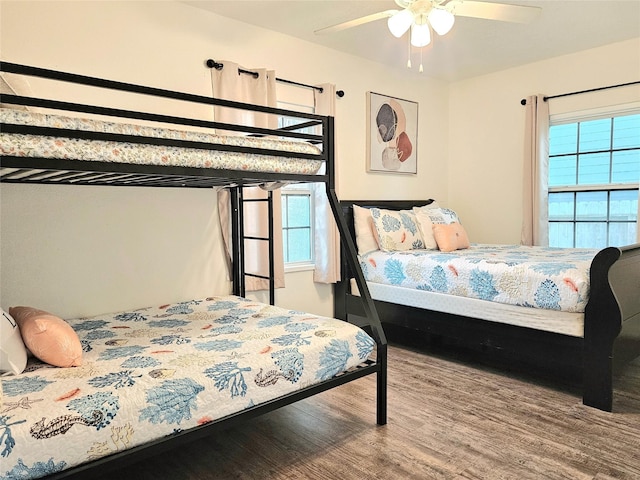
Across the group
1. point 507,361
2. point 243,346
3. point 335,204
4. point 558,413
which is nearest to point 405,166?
point 507,361

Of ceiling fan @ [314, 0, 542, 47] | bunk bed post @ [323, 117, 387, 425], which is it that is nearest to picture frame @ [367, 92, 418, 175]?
ceiling fan @ [314, 0, 542, 47]

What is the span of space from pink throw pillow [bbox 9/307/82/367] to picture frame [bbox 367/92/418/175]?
289 centimetres

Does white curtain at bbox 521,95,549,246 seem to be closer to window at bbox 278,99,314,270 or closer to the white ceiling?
the white ceiling

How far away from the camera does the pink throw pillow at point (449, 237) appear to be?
3613 millimetres

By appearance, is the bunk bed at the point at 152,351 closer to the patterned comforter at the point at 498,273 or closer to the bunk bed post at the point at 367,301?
the bunk bed post at the point at 367,301

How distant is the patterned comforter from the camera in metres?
2.51

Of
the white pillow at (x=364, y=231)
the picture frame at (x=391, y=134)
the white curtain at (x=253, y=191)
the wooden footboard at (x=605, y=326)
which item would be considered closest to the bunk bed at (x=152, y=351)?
the white curtain at (x=253, y=191)

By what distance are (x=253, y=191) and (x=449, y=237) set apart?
5.15ft

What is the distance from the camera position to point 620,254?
2293mm

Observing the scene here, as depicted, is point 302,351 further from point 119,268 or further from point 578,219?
point 578,219

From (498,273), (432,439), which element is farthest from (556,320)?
(432,439)

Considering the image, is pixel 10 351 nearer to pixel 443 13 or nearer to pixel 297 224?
pixel 443 13

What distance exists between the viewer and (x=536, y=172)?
410 centimetres

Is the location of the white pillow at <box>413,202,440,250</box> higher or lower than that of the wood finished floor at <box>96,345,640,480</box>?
higher
